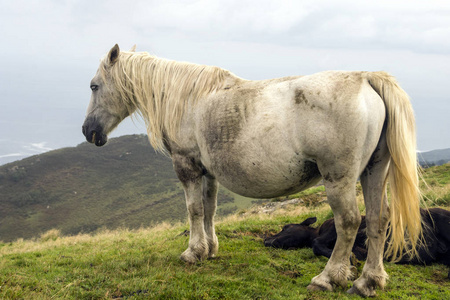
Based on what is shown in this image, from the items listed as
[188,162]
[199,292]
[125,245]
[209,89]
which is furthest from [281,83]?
[125,245]

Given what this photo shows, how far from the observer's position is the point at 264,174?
4.46 m

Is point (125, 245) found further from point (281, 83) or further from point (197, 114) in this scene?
point (281, 83)

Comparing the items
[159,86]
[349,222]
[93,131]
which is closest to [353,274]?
[349,222]

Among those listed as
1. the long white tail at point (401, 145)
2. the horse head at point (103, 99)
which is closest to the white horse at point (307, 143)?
the long white tail at point (401, 145)

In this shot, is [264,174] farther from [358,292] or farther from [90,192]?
[90,192]

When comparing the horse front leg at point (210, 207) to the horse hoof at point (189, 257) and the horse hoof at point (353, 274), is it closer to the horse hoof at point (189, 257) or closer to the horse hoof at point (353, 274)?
the horse hoof at point (189, 257)

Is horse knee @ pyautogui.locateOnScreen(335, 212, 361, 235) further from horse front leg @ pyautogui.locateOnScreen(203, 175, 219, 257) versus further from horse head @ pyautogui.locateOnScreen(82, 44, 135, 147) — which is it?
horse head @ pyautogui.locateOnScreen(82, 44, 135, 147)

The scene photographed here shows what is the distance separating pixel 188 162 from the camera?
5.31 metres

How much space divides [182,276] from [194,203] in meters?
1.14

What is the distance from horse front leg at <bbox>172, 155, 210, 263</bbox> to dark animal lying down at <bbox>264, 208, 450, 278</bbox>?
67.8 inches

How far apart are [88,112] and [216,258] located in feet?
10.9

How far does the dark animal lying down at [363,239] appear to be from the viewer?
5777 mm

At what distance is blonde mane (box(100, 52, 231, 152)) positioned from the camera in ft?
17.5

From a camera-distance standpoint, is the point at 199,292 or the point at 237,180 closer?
the point at 199,292
